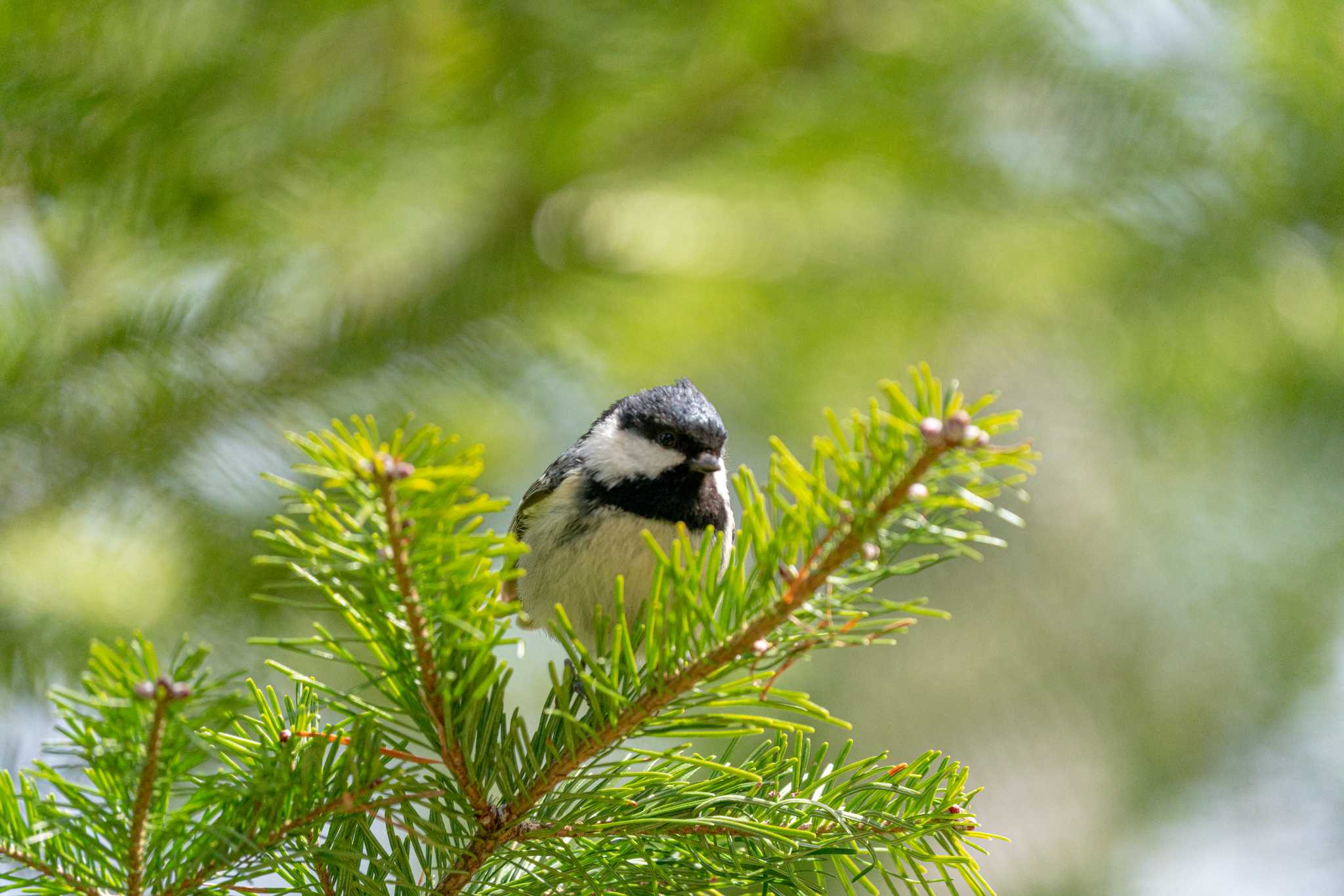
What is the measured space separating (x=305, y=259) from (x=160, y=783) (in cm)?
137

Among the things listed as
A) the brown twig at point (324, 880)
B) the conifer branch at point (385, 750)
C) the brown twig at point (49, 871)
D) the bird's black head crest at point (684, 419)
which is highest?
the bird's black head crest at point (684, 419)

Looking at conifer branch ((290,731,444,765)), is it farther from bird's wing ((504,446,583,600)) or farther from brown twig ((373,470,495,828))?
bird's wing ((504,446,583,600))

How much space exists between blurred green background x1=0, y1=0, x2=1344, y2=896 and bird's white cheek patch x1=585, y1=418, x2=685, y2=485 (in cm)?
16

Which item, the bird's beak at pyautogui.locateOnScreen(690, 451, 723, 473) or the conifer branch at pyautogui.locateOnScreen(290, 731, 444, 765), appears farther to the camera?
the bird's beak at pyautogui.locateOnScreen(690, 451, 723, 473)

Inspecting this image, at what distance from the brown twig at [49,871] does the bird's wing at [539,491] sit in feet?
3.59

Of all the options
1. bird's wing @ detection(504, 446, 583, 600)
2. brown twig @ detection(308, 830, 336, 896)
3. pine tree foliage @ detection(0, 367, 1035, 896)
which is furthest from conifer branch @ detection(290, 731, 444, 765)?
bird's wing @ detection(504, 446, 583, 600)

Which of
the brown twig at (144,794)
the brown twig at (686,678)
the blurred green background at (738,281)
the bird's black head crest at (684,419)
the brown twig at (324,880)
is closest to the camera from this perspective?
the brown twig at (144,794)

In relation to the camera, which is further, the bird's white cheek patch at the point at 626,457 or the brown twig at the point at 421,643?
the bird's white cheek patch at the point at 626,457

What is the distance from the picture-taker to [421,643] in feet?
2.84

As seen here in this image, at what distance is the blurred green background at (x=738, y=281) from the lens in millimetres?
1667

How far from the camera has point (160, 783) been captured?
0.80m

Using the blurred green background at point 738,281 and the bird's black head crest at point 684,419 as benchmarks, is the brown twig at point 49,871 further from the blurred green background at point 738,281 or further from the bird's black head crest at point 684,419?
the bird's black head crest at point 684,419

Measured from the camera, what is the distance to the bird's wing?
1.99m

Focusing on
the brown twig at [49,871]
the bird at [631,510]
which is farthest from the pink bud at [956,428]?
the bird at [631,510]
